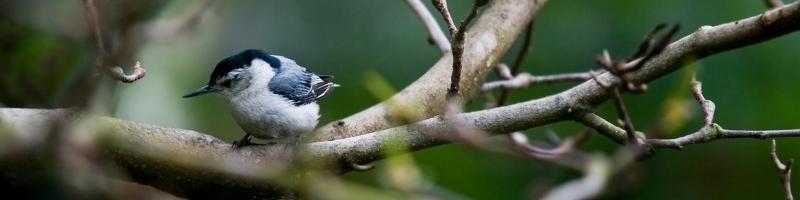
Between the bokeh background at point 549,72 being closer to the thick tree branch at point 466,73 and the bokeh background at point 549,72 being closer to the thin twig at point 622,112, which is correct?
the thick tree branch at point 466,73

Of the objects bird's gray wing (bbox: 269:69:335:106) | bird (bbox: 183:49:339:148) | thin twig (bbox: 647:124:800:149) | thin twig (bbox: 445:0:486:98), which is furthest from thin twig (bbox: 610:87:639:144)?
bird's gray wing (bbox: 269:69:335:106)

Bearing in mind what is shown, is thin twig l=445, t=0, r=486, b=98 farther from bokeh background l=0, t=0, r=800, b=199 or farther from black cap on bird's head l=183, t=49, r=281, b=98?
bokeh background l=0, t=0, r=800, b=199

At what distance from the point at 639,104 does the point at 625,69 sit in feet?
6.40

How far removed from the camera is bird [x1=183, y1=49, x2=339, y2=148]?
7.73 feet

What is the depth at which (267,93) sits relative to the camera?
245 centimetres

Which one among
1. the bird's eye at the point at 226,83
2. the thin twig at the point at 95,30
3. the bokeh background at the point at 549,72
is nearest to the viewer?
the thin twig at the point at 95,30

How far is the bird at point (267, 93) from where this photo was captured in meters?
2.36

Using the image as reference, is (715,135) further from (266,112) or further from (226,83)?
(226,83)

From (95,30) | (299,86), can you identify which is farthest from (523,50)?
(95,30)

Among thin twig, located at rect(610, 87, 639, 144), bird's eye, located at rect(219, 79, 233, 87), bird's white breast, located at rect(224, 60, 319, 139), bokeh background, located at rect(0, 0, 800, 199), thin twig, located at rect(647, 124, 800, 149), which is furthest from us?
bokeh background, located at rect(0, 0, 800, 199)

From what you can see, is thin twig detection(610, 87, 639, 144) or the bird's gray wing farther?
the bird's gray wing

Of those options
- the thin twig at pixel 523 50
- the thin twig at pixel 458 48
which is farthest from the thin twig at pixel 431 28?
the thin twig at pixel 458 48

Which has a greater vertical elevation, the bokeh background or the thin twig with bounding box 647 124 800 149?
the thin twig with bounding box 647 124 800 149

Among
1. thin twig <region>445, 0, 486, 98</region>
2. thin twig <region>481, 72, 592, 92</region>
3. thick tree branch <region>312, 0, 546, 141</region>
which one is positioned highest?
thin twig <region>445, 0, 486, 98</region>
